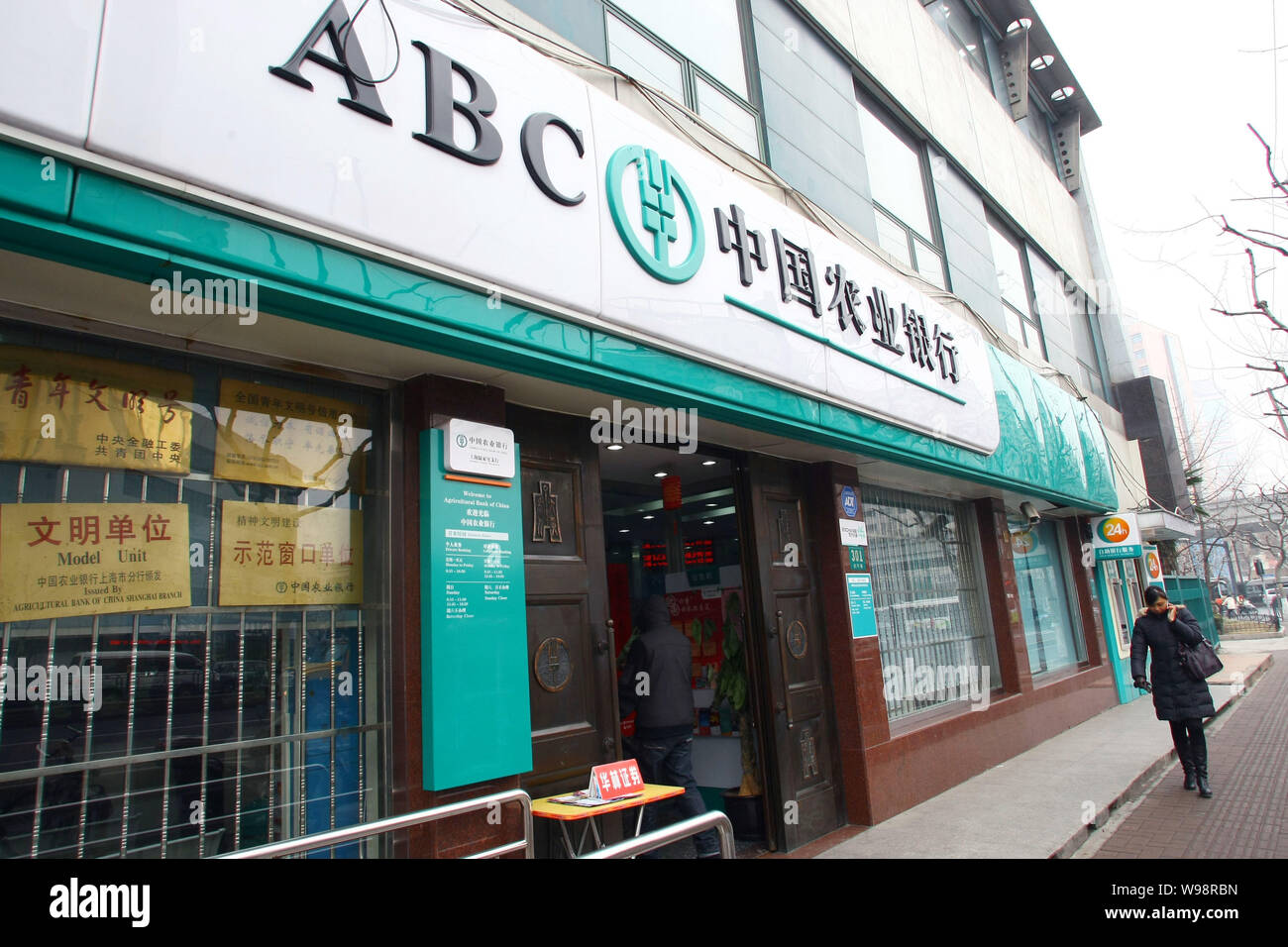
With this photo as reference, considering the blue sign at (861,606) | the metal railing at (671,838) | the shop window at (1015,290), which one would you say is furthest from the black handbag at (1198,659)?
the shop window at (1015,290)

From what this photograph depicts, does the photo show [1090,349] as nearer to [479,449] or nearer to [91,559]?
[479,449]

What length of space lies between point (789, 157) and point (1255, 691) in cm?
1349

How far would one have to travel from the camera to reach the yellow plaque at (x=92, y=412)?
292cm

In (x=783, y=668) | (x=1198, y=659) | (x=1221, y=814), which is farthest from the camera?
(x=1198, y=659)

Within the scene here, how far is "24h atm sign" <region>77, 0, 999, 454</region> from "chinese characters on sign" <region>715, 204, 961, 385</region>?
24mm

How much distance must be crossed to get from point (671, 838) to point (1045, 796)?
561cm

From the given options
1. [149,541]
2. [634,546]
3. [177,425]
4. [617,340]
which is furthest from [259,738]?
[634,546]

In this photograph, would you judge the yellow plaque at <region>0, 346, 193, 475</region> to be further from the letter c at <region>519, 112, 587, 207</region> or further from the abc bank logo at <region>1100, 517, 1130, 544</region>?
the abc bank logo at <region>1100, 517, 1130, 544</region>

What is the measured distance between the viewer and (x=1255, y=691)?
45.4 feet

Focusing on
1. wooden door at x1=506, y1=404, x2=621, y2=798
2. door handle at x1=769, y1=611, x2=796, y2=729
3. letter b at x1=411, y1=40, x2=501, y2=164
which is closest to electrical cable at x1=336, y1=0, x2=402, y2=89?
letter b at x1=411, y1=40, x2=501, y2=164

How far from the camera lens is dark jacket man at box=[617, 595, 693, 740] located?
552 centimetres

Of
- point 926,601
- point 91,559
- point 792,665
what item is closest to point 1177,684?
point 926,601

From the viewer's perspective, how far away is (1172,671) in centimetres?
694

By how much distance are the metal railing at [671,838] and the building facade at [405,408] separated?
123 cm
